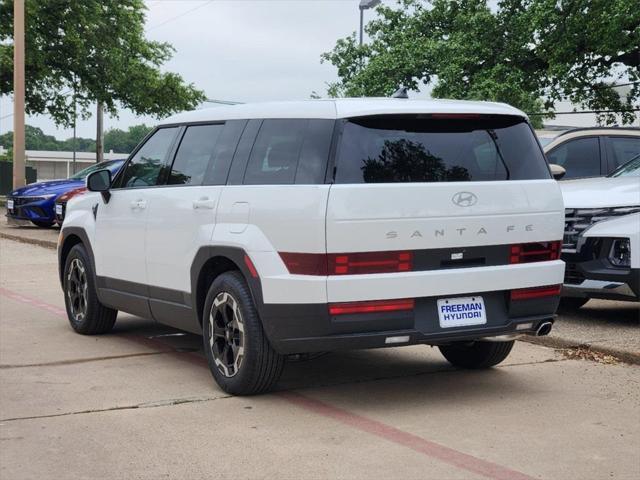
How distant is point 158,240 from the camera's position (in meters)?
7.54

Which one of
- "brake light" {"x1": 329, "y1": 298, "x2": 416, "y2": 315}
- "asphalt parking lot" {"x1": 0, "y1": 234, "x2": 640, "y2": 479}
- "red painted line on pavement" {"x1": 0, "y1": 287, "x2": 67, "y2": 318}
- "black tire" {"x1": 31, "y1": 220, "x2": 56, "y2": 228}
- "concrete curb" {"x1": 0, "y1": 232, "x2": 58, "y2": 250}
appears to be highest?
"brake light" {"x1": 329, "y1": 298, "x2": 416, "y2": 315}

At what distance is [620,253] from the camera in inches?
360

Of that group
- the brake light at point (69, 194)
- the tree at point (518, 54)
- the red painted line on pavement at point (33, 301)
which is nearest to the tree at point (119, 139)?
the tree at point (518, 54)

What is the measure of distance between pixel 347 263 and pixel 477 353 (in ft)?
6.24

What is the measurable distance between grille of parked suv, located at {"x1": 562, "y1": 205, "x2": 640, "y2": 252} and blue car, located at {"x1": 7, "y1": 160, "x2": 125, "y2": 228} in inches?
555

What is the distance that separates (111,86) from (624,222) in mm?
31259

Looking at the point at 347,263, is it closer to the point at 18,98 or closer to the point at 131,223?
the point at 131,223

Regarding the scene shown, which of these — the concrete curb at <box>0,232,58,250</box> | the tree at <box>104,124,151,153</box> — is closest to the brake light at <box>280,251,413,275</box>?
the concrete curb at <box>0,232,58,250</box>

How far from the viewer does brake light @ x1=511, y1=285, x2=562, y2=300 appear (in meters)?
6.52

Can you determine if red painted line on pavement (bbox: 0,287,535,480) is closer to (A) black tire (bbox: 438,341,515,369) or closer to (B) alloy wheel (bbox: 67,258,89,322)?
(A) black tire (bbox: 438,341,515,369)

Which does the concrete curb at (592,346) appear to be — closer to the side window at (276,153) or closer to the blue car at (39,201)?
the side window at (276,153)

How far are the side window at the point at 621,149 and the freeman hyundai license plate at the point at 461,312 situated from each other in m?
6.17

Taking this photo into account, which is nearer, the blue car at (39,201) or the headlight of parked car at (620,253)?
the headlight of parked car at (620,253)

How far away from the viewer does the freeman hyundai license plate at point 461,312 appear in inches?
247
